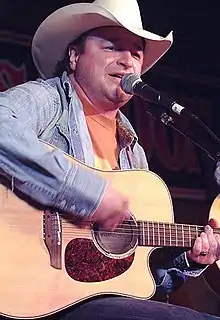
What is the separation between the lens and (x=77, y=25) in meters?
2.10

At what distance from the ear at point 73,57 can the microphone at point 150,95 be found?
14.7 inches

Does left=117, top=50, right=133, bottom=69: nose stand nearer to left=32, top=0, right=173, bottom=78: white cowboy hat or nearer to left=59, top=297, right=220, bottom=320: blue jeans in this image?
left=32, top=0, right=173, bottom=78: white cowboy hat

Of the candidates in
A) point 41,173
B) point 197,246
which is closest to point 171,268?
point 197,246

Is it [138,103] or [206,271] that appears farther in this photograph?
[138,103]

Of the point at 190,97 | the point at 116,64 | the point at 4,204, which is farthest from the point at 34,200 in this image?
the point at 190,97

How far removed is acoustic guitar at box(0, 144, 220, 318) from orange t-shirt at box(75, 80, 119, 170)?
Result: 15 centimetres

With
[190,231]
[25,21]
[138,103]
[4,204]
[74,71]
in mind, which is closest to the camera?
[4,204]

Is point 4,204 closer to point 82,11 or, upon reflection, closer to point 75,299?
point 75,299

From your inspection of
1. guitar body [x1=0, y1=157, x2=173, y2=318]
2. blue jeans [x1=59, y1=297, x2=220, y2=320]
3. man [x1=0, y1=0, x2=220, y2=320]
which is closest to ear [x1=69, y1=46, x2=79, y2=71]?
man [x1=0, y1=0, x2=220, y2=320]

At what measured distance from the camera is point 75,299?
169 cm

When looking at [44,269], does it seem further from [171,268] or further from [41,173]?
[171,268]

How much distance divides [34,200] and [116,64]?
0.60 m

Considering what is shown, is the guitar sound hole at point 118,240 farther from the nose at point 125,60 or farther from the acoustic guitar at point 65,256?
the nose at point 125,60

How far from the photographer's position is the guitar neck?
73.8 inches
